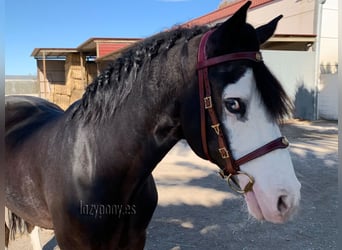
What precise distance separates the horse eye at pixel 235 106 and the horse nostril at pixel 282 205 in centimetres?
34

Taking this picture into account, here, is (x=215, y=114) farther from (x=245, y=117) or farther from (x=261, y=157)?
(x=261, y=157)

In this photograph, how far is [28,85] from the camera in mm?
19844

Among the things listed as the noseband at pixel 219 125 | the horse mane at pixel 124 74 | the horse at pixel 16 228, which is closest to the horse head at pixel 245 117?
the noseband at pixel 219 125

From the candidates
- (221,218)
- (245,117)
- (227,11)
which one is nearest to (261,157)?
(245,117)

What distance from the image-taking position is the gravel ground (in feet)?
10.4

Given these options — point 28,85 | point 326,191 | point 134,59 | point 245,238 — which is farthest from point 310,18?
point 28,85

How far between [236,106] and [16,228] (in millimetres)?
2546

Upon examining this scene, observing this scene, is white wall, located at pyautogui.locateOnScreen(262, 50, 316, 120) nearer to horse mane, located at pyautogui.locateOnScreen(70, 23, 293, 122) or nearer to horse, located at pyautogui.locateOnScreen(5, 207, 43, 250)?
horse, located at pyautogui.locateOnScreen(5, 207, 43, 250)

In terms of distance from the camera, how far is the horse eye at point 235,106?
1.18 metres

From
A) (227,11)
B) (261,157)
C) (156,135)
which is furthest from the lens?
(227,11)

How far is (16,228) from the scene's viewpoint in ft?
9.49

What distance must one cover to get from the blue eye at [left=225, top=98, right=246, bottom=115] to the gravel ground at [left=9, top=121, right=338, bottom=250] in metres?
1.84

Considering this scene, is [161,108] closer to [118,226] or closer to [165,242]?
[118,226]

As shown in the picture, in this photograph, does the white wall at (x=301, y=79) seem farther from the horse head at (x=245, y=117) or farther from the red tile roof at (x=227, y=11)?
the horse head at (x=245, y=117)
